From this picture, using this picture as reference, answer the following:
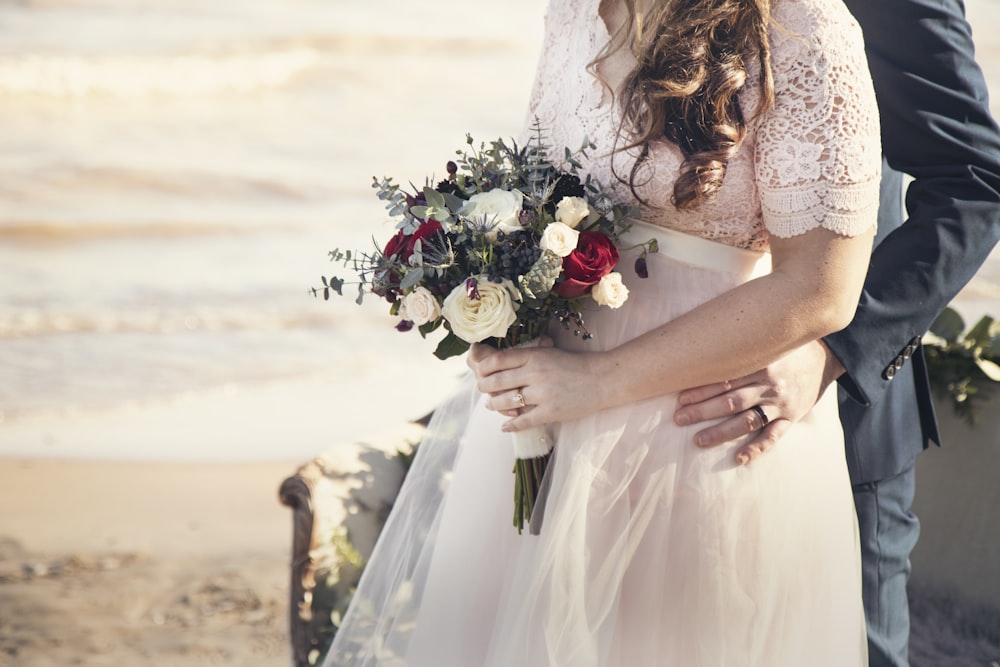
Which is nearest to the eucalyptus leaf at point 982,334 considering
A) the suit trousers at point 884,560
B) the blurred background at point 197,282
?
the blurred background at point 197,282

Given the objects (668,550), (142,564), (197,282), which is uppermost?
(668,550)

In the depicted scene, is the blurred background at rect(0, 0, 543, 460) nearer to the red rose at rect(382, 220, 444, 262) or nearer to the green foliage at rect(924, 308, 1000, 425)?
the green foliage at rect(924, 308, 1000, 425)

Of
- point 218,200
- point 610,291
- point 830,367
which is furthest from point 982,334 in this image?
point 218,200

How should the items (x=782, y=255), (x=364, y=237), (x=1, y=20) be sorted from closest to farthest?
1. (x=782, y=255)
2. (x=364, y=237)
3. (x=1, y=20)

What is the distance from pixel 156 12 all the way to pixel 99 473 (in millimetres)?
10709

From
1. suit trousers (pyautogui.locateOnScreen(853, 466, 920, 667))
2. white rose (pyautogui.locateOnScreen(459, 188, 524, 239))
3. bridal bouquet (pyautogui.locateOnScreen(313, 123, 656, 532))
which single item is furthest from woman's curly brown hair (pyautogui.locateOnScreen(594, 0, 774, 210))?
suit trousers (pyautogui.locateOnScreen(853, 466, 920, 667))

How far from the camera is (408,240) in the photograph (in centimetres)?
194

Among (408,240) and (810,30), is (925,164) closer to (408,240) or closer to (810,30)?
(810,30)

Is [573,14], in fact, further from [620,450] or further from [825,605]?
[825,605]

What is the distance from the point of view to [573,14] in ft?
→ 7.14

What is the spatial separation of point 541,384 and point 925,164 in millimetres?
1041

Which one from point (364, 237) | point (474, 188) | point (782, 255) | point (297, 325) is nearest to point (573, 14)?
point (474, 188)

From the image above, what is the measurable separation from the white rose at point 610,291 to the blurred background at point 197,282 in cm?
204

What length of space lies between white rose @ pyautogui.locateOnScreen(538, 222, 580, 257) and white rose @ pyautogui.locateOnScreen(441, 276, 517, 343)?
3.8 inches
